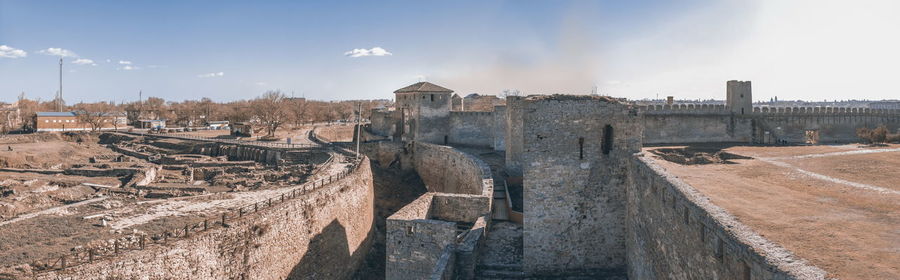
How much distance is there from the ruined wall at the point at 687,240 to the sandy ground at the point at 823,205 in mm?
345

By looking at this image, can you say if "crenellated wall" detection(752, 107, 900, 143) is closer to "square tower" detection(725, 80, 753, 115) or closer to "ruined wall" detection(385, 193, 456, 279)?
"square tower" detection(725, 80, 753, 115)

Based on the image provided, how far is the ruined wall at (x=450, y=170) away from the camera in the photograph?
23.3 m

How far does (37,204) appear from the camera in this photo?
22.1m

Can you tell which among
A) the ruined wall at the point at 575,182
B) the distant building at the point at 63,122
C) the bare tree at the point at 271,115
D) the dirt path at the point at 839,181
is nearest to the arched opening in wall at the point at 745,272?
the dirt path at the point at 839,181

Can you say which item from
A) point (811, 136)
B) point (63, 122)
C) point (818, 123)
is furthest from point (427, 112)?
point (63, 122)

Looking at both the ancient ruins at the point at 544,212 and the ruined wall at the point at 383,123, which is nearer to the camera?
the ancient ruins at the point at 544,212

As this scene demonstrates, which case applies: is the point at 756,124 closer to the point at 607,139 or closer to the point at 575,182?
the point at 607,139

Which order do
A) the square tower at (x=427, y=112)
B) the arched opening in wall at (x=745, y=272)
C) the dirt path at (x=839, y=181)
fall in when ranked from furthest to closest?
the square tower at (x=427, y=112) < the dirt path at (x=839, y=181) < the arched opening in wall at (x=745, y=272)

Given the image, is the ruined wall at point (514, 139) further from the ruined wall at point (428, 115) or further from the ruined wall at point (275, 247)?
the ruined wall at point (428, 115)

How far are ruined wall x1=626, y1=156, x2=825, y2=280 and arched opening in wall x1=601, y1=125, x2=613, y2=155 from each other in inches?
27.6

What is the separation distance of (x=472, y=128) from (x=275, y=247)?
23.1 meters

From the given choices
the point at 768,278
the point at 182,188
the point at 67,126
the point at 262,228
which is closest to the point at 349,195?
the point at 262,228

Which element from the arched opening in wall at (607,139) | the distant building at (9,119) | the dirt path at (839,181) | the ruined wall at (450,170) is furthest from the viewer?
the distant building at (9,119)

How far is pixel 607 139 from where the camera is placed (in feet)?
40.6
